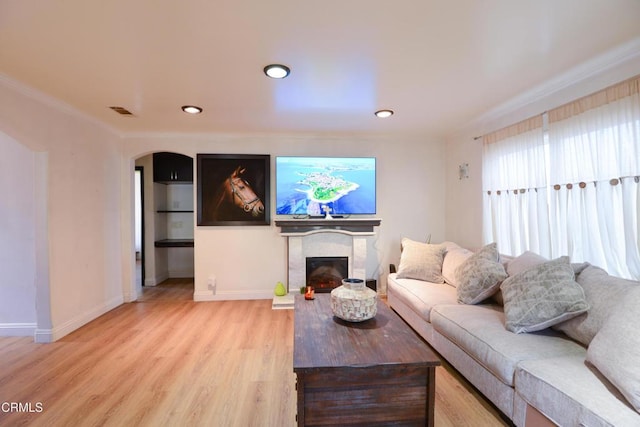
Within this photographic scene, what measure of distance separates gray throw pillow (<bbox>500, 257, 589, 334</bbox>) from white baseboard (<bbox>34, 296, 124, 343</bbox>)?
3894 mm

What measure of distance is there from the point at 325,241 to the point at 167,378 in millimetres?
2423

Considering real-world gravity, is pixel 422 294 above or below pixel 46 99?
below

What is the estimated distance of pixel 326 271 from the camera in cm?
418

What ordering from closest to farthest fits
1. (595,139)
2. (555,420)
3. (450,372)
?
(555,420), (595,139), (450,372)

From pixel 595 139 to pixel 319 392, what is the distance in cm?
258

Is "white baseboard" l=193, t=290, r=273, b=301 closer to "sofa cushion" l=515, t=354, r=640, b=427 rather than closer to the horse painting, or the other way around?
the horse painting

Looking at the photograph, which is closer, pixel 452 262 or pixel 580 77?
pixel 580 77

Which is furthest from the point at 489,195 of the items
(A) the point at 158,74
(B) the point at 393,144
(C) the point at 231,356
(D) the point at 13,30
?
(D) the point at 13,30

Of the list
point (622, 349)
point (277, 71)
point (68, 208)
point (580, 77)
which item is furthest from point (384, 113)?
point (68, 208)

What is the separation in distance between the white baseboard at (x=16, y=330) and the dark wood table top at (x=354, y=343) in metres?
2.88

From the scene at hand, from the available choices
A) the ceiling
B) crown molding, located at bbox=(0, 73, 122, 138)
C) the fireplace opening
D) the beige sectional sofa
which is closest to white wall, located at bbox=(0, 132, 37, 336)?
crown molding, located at bbox=(0, 73, 122, 138)

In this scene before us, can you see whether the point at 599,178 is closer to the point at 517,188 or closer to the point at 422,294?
the point at 517,188

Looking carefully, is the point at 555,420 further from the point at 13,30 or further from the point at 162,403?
the point at 13,30

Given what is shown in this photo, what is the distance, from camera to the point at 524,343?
1.74 m
